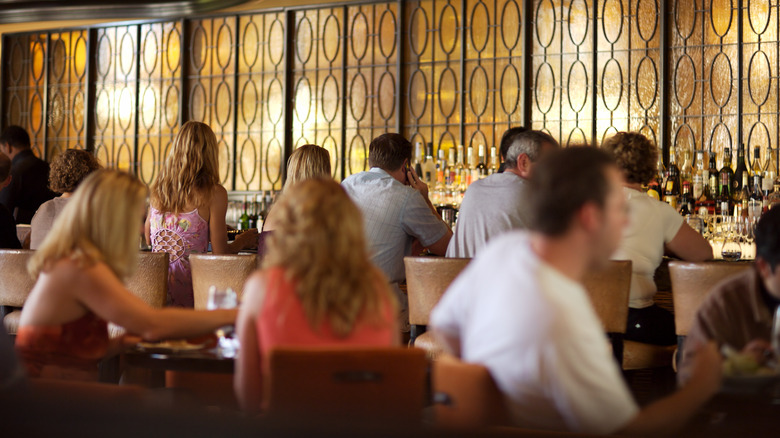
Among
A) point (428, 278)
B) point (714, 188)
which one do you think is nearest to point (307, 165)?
point (428, 278)

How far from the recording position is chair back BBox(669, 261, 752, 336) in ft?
9.16

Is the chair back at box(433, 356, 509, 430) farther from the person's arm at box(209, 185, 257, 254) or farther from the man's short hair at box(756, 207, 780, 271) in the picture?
the person's arm at box(209, 185, 257, 254)

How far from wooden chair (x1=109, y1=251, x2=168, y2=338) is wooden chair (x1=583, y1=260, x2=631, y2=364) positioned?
1679 mm

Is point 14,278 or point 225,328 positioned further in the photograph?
point 14,278

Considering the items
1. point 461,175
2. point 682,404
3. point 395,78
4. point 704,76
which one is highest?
point 395,78

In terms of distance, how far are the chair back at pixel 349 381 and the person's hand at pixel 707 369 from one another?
510mm

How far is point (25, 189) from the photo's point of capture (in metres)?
6.37

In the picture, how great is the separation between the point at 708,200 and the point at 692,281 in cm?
255

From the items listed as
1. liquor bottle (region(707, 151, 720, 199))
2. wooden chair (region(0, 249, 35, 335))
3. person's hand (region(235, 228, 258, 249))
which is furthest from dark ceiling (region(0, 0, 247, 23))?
wooden chair (region(0, 249, 35, 335))

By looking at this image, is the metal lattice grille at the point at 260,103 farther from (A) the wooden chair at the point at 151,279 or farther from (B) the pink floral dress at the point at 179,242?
(A) the wooden chair at the point at 151,279

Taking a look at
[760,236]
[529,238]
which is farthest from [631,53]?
[529,238]

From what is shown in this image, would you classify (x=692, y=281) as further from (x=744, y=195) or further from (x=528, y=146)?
(x=744, y=195)

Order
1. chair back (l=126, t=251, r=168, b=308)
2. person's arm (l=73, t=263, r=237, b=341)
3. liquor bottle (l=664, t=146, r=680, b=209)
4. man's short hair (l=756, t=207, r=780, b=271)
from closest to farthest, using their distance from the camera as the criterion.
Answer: man's short hair (l=756, t=207, r=780, b=271) < person's arm (l=73, t=263, r=237, b=341) < chair back (l=126, t=251, r=168, b=308) < liquor bottle (l=664, t=146, r=680, b=209)

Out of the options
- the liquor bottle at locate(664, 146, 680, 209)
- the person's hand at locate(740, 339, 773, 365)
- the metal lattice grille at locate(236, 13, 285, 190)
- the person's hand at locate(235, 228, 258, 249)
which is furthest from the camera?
the metal lattice grille at locate(236, 13, 285, 190)
